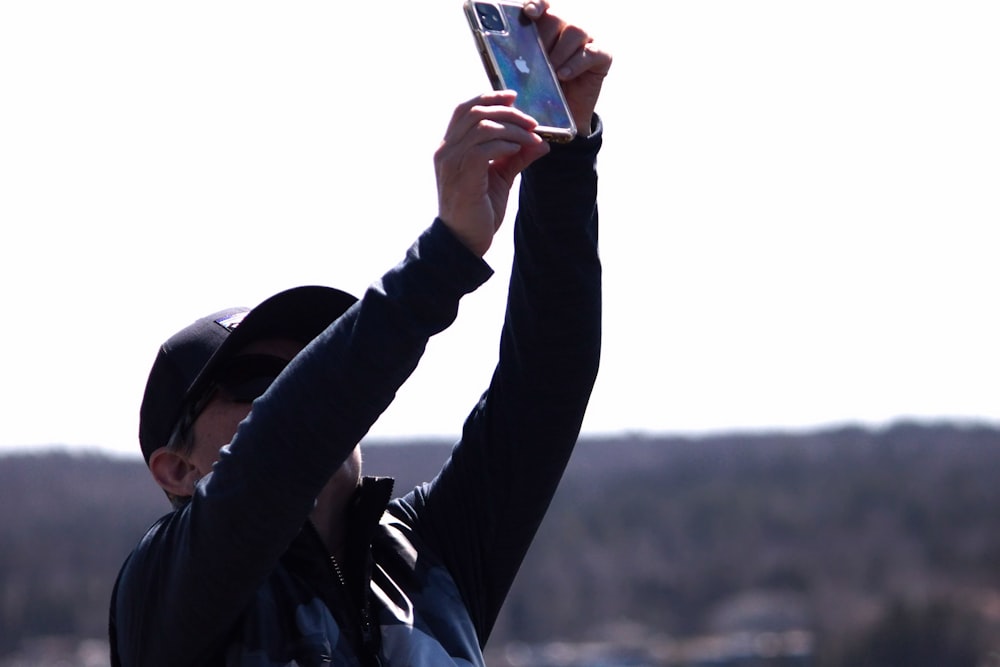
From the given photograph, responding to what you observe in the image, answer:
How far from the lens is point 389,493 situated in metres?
3.22

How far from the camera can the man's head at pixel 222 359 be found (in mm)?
3213

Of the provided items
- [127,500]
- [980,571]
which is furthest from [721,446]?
[127,500]

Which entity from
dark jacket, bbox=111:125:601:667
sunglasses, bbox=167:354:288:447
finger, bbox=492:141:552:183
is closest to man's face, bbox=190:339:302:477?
sunglasses, bbox=167:354:288:447

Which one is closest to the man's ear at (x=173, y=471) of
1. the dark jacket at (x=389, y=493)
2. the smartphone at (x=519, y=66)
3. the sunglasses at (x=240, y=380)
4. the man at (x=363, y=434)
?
the man at (x=363, y=434)

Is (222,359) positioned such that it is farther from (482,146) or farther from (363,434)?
(482,146)

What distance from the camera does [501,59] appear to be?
3.02 m

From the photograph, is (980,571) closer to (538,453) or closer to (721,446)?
(721,446)

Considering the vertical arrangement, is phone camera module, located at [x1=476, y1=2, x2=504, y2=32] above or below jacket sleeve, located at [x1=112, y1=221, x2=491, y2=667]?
above

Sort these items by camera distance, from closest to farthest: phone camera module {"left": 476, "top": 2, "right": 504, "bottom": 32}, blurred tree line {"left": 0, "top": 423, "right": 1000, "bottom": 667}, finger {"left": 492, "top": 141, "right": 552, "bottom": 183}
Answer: finger {"left": 492, "top": 141, "right": 552, "bottom": 183}, phone camera module {"left": 476, "top": 2, "right": 504, "bottom": 32}, blurred tree line {"left": 0, "top": 423, "right": 1000, "bottom": 667}

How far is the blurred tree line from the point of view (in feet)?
211

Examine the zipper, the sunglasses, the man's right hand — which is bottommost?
the zipper

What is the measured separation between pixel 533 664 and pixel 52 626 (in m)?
19.3

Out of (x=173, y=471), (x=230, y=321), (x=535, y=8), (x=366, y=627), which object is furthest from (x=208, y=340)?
(x=535, y=8)

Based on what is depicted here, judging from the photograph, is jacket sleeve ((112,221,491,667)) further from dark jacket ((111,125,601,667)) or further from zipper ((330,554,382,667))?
zipper ((330,554,382,667))
